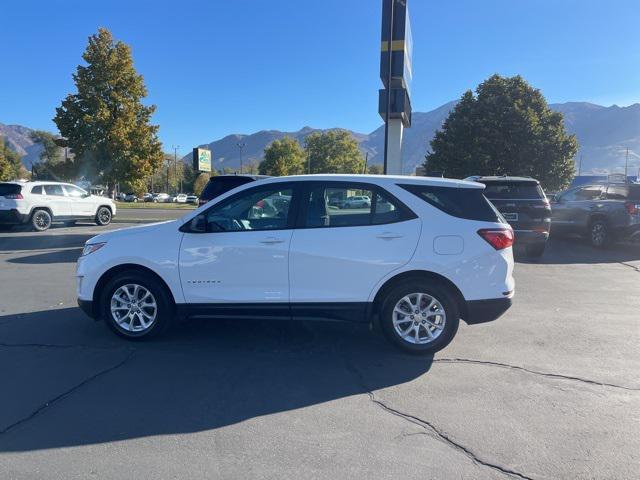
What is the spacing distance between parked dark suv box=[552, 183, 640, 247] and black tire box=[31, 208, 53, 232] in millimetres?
16564

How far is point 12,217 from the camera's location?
15664 millimetres

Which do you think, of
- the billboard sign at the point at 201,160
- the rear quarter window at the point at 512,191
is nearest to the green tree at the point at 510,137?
the billboard sign at the point at 201,160

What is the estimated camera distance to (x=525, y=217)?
10109 mm

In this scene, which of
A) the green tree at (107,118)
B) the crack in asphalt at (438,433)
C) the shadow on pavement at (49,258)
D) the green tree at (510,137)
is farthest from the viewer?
the green tree at (510,137)

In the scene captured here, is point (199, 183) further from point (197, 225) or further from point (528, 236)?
point (197, 225)

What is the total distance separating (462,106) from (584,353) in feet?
101

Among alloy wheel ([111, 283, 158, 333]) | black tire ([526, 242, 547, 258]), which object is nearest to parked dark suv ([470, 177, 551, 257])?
black tire ([526, 242, 547, 258])

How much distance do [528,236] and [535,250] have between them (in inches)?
38.5

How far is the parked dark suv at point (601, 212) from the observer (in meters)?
12.3

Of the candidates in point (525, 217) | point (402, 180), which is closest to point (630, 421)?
point (402, 180)

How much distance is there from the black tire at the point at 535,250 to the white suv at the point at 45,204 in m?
15.3

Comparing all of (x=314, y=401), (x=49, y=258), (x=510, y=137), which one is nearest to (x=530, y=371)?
(x=314, y=401)

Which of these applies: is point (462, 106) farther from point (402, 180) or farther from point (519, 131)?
point (402, 180)

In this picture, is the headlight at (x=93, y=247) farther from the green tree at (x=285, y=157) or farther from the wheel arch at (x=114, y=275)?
the green tree at (x=285, y=157)
